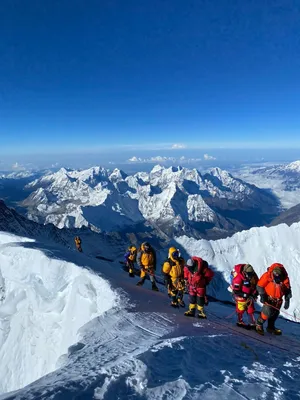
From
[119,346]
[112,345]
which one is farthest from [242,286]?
[112,345]

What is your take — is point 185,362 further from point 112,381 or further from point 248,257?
point 248,257

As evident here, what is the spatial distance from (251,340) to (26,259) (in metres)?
17.3

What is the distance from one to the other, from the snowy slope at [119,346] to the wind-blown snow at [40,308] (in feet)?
0.23

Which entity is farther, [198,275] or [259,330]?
[198,275]

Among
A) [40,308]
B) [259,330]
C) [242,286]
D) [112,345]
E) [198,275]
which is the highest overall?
[198,275]

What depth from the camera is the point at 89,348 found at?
11.8m

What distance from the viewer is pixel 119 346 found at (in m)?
11.4

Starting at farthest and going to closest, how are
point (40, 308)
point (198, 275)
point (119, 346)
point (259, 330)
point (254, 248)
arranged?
point (254, 248)
point (40, 308)
point (198, 275)
point (259, 330)
point (119, 346)

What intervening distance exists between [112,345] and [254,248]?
152831 millimetres

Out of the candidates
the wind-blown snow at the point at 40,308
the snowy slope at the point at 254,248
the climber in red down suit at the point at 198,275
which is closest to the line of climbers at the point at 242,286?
the climber in red down suit at the point at 198,275

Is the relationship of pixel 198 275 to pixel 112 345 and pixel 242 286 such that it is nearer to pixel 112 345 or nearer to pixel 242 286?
pixel 242 286

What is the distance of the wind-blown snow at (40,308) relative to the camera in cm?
1669

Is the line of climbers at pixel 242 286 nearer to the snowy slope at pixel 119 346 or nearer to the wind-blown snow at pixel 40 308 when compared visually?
the snowy slope at pixel 119 346

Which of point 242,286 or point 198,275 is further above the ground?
point 198,275
